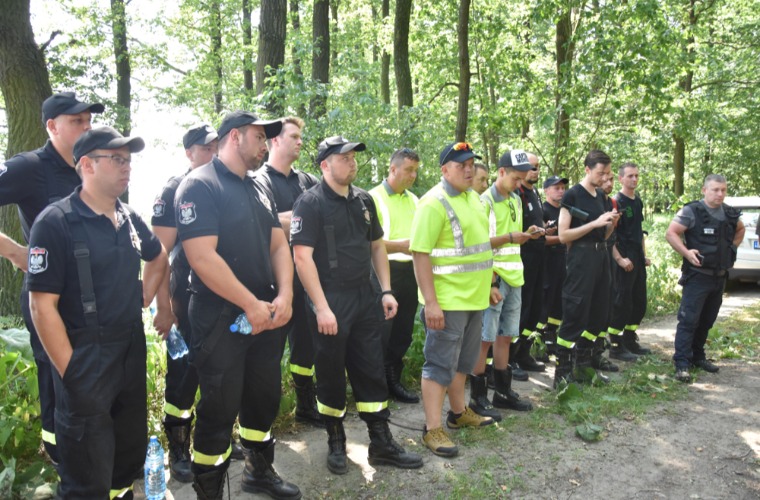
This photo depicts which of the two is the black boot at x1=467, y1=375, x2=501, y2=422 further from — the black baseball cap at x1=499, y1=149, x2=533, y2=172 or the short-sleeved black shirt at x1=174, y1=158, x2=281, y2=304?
the short-sleeved black shirt at x1=174, y1=158, x2=281, y2=304

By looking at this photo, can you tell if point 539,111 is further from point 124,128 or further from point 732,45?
point 124,128

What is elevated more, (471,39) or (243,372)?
(471,39)

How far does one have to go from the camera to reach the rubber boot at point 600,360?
633cm

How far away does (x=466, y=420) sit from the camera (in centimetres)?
470

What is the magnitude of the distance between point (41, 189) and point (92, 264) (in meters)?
0.85

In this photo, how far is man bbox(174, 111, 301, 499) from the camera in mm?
3014

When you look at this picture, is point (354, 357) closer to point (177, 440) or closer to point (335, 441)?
point (335, 441)

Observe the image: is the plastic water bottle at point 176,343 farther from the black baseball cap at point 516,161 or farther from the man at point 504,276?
the black baseball cap at point 516,161

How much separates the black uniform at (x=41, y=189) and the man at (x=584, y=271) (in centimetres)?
448

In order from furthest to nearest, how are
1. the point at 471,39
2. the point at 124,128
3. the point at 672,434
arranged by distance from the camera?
the point at 124,128
the point at 471,39
the point at 672,434

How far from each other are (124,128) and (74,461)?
18139mm

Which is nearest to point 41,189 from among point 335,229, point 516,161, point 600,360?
point 335,229

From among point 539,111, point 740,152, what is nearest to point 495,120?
point 539,111

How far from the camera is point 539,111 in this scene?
11.1 meters
